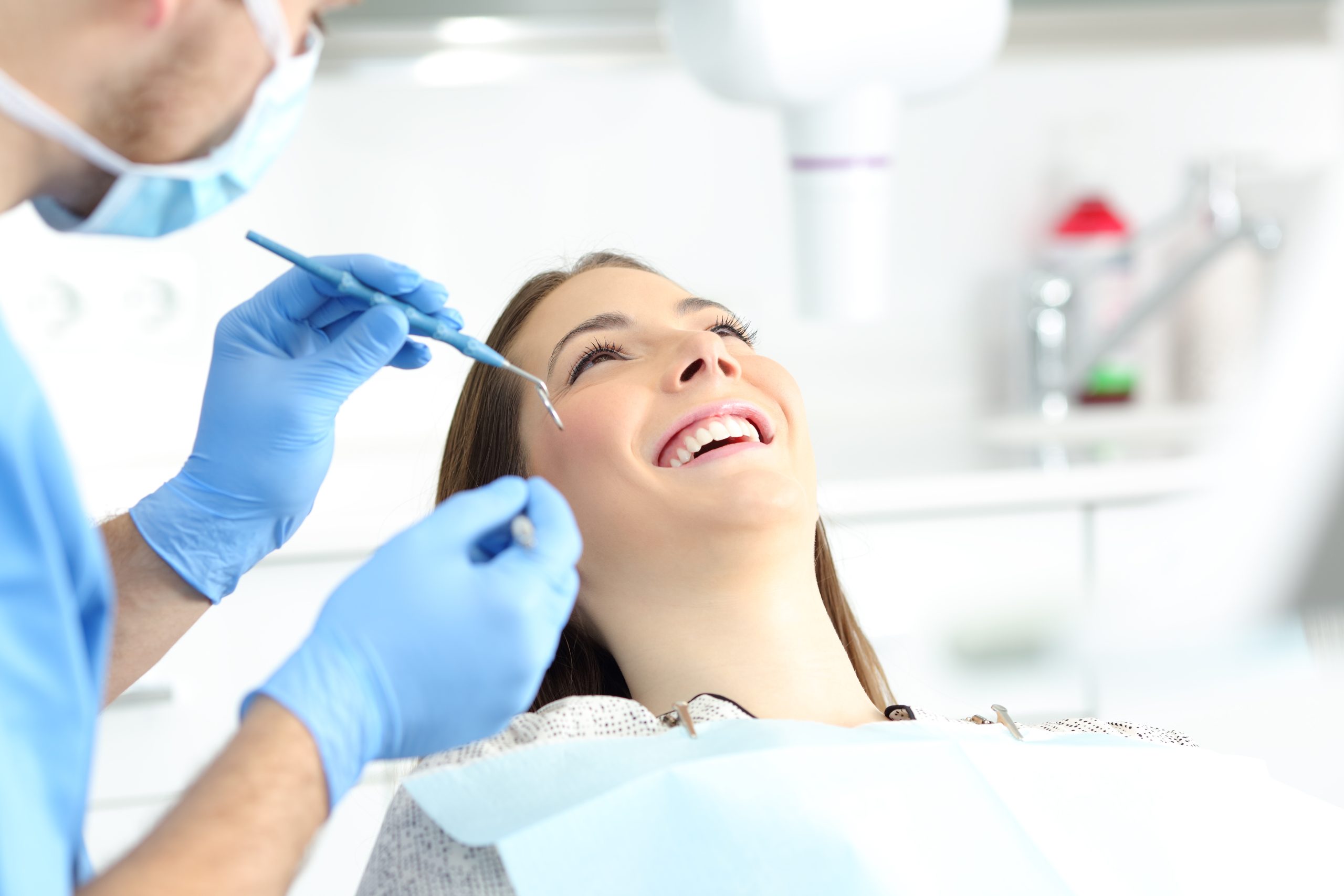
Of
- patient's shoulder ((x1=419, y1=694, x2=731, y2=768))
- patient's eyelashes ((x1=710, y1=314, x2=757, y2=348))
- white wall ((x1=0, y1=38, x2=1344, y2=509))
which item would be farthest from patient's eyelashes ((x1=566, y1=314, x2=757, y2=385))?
white wall ((x1=0, y1=38, x2=1344, y2=509))

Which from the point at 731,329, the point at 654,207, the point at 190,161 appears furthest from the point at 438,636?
the point at 654,207

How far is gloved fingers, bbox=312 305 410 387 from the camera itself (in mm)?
1045

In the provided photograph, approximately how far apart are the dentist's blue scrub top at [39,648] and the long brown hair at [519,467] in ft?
2.02

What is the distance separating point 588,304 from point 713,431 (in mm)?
210

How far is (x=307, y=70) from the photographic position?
33.0 inches

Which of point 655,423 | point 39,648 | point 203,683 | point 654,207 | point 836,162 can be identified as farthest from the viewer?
point 654,207

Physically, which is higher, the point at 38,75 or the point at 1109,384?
the point at 38,75

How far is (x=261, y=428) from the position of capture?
3.56 feet

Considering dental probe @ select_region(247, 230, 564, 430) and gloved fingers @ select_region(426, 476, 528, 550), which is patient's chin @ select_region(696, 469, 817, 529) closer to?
dental probe @ select_region(247, 230, 564, 430)

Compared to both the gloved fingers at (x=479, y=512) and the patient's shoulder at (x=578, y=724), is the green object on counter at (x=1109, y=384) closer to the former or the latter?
the patient's shoulder at (x=578, y=724)

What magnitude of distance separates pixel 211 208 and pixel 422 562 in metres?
0.27

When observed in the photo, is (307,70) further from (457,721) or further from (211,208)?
(457,721)

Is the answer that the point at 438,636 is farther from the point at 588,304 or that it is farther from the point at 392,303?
the point at 588,304

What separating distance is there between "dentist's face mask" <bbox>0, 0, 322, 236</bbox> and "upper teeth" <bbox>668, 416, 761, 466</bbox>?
1.53ft
